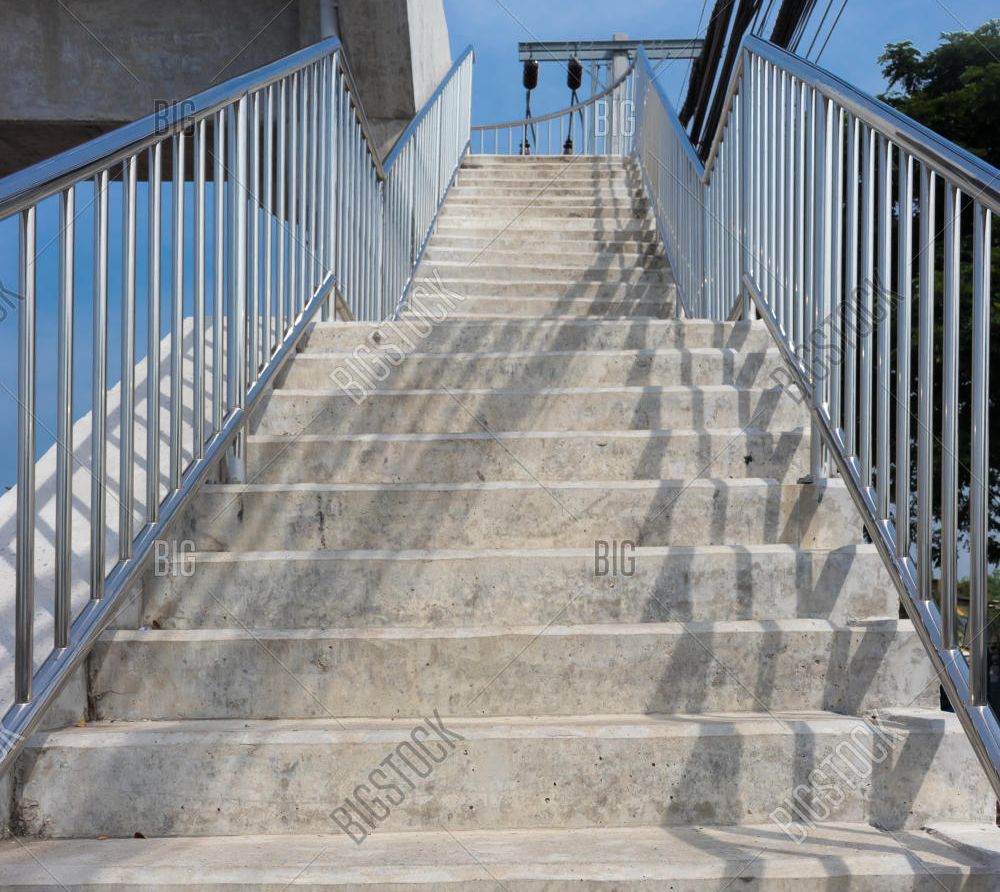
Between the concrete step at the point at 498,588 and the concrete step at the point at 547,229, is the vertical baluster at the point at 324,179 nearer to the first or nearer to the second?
the concrete step at the point at 498,588

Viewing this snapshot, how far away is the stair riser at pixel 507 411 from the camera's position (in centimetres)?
239

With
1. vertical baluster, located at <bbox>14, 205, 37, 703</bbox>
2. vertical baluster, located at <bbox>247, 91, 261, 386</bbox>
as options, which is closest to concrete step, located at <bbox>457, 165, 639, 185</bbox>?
vertical baluster, located at <bbox>247, 91, 261, 386</bbox>

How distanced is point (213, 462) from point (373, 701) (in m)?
0.57

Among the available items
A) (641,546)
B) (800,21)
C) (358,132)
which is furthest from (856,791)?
(800,21)

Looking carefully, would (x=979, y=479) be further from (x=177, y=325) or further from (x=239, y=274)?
(x=239, y=274)

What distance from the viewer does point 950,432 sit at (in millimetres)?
1308

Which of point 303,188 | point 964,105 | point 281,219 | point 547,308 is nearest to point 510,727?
point 281,219

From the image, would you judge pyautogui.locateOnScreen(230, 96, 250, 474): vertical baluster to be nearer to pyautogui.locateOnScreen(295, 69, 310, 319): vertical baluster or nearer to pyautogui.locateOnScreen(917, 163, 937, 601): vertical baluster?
pyautogui.locateOnScreen(295, 69, 310, 319): vertical baluster

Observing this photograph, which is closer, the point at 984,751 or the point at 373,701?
the point at 984,751

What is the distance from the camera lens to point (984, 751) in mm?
1208

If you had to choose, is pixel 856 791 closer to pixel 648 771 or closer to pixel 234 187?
pixel 648 771

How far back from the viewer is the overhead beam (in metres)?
11.5

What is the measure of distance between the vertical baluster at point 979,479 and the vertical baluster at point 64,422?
3.90 feet

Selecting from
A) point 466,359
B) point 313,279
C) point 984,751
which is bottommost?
point 984,751
